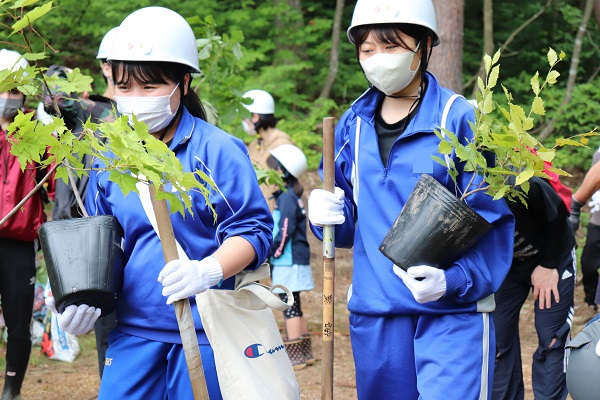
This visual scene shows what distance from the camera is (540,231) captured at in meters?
4.97

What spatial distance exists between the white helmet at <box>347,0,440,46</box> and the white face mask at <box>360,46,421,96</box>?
124mm

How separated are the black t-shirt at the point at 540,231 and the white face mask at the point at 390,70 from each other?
1472mm

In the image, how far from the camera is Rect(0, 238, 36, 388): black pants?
18.7ft

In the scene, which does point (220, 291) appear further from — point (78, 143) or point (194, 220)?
point (78, 143)

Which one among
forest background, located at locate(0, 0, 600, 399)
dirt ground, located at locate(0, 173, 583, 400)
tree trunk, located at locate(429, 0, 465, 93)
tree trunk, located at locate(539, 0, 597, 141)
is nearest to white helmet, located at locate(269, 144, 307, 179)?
forest background, located at locate(0, 0, 600, 399)

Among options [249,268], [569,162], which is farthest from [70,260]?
[569,162]

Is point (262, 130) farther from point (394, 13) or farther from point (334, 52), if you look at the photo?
point (334, 52)

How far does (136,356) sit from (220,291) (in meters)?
0.40

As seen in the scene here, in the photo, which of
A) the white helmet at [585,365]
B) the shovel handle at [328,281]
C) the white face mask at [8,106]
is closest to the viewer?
the white helmet at [585,365]

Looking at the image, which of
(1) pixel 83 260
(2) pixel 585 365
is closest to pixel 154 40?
(1) pixel 83 260

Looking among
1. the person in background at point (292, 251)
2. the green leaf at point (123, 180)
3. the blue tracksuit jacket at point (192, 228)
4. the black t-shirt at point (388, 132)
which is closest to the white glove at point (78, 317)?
the blue tracksuit jacket at point (192, 228)

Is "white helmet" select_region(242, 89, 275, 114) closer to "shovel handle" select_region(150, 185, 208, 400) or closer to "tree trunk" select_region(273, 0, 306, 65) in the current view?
"shovel handle" select_region(150, 185, 208, 400)

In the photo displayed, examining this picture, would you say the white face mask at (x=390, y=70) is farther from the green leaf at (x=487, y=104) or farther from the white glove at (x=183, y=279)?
the white glove at (x=183, y=279)

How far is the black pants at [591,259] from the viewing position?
6711 millimetres
